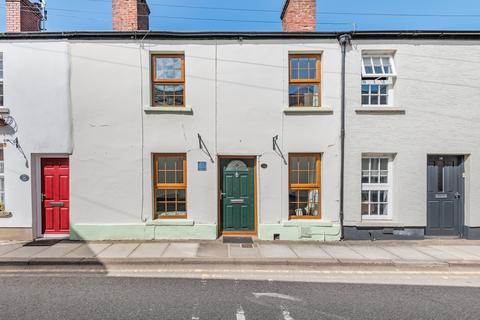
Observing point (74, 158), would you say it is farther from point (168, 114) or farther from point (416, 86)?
point (416, 86)

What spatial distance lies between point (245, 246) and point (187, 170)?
2564 millimetres

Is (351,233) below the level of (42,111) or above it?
below

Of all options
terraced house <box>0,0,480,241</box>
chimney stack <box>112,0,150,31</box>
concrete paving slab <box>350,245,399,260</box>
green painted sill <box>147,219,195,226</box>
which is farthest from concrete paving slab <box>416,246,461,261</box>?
chimney stack <box>112,0,150,31</box>

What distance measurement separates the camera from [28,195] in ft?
25.4

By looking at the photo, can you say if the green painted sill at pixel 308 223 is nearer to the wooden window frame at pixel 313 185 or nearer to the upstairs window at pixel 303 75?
the wooden window frame at pixel 313 185

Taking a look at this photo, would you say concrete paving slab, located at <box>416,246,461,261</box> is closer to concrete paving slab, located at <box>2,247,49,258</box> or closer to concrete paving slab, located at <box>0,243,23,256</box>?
concrete paving slab, located at <box>2,247,49,258</box>

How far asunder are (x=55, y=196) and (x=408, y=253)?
30.7 feet

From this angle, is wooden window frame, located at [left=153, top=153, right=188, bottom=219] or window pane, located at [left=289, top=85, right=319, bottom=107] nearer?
wooden window frame, located at [left=153, top=153, right=188, bottom=219]

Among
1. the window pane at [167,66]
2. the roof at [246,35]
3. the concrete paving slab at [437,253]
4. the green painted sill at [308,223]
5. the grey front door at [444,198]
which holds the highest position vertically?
the roof at [246,35]

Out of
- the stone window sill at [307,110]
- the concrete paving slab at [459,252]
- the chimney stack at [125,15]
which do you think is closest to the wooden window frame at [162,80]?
the chimney stack at [125,15]

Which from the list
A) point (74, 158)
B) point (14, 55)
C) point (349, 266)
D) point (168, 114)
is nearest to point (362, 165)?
point (349, 266)

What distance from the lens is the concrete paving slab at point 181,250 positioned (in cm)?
655

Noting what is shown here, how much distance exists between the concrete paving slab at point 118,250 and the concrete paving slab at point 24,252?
1.55 meters

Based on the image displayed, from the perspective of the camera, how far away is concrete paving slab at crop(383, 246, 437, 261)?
21.0 ft
